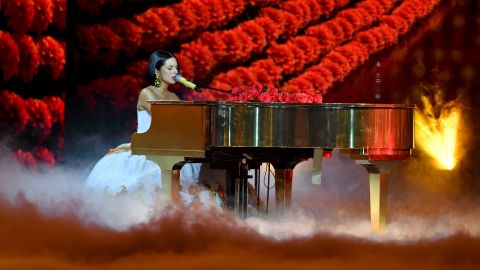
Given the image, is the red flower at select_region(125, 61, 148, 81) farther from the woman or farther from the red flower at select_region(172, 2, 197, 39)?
the woman

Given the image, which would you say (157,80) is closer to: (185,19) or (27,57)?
(27,57)

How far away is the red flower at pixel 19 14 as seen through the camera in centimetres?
677

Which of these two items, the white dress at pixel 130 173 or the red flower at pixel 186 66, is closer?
the white dress at pixel 130 173

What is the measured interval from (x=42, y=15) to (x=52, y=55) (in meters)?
0.29

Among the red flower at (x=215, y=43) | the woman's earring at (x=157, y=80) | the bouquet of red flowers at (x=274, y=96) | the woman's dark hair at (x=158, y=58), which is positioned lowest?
the bouquet of red flowers at (x=274, y=96)

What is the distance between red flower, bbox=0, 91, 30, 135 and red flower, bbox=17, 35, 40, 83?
0.56 feet

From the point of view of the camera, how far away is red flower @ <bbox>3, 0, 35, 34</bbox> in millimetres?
6773

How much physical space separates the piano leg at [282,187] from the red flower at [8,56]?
2.07 metres

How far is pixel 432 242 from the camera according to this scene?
5.16 meters

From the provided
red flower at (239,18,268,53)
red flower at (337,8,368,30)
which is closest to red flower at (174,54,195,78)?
red flower at (239,18,268,53)

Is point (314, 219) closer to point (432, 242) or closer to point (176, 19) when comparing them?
point (432, 242)

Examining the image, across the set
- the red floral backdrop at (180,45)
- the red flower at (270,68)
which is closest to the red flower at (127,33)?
the red floral backdrop at (180,45)

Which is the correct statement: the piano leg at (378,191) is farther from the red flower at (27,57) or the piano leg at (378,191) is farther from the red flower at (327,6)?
the red flower at (327,6)

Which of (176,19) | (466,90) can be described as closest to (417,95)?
(466,90)
